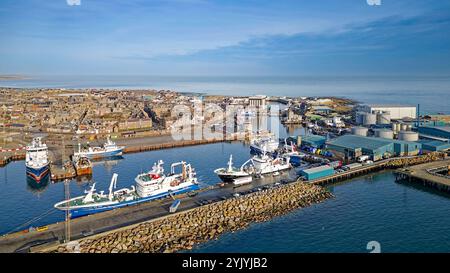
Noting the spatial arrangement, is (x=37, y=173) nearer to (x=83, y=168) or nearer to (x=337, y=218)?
(x=83, y=168)

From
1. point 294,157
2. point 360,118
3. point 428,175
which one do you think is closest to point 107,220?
point 294,157

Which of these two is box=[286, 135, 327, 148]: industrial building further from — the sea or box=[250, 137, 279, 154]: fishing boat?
the sea

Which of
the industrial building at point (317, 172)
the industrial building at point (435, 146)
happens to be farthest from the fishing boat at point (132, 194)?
the industrial building at point (435, 146)

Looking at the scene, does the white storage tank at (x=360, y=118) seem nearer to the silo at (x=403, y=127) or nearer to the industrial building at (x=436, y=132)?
the silo at (x=403, y=127)

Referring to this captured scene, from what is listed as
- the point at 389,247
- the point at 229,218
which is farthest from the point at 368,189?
the point at 229,218

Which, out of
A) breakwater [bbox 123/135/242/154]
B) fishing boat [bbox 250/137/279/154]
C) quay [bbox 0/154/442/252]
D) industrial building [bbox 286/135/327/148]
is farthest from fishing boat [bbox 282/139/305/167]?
breakwater [bbox 123/135/242/154]
